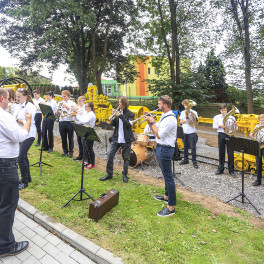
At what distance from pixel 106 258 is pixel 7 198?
155 cm

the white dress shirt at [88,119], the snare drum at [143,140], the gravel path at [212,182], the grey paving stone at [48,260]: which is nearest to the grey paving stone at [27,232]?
the grey paving stone at [48,260]

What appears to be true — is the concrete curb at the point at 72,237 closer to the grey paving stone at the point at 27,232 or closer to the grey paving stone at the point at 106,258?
the grey paving stone at the point at 106,258

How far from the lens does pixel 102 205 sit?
11.6ft

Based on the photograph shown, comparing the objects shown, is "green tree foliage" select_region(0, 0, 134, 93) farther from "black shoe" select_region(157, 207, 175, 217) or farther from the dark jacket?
"black shoe" select_region(157, 207, 175, 217)

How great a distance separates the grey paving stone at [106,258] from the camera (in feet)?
8.75

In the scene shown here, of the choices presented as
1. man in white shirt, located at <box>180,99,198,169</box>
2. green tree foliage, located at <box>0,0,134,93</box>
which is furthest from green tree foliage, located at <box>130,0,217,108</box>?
man in white shirt, located at <box>180,99,198,169</box>

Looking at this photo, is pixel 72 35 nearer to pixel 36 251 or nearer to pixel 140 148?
pixel 140 148

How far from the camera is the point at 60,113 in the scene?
6.58 meters

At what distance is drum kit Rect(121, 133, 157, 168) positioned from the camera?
6.32 metres

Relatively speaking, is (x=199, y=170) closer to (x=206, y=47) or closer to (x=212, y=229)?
(x=212, y=229)

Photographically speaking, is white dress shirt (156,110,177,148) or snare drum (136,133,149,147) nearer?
white dress shirt (156,110,177,148)

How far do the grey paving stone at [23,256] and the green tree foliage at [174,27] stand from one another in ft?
47.0

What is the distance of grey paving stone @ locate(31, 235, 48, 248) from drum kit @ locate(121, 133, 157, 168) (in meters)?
3.77

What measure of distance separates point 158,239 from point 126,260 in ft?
2.15
